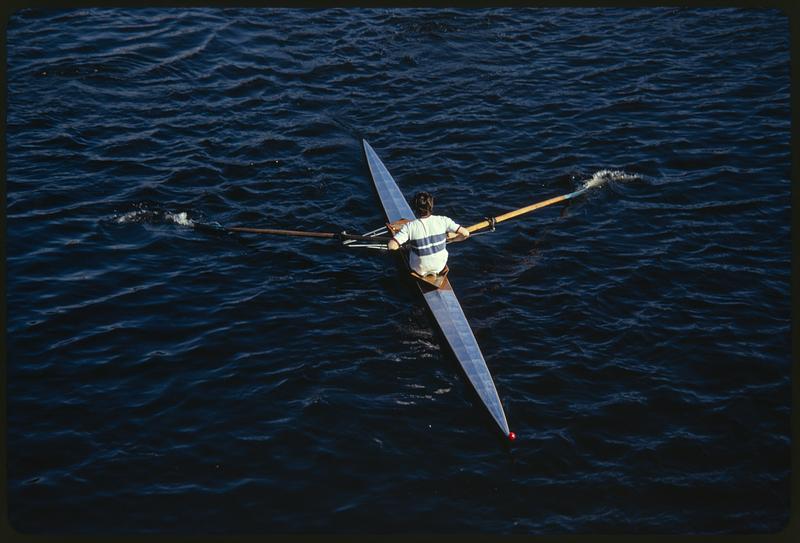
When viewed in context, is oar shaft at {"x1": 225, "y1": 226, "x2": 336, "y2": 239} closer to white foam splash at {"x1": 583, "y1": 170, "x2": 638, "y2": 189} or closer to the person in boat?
the person in boat

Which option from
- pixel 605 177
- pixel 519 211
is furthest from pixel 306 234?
pixel 605 177

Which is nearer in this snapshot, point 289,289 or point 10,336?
point 10,336

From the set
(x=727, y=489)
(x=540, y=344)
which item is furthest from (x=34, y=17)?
(x=727, y=489)

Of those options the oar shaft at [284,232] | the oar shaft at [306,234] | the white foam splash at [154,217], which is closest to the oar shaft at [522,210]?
the oar shaft at [306,234]

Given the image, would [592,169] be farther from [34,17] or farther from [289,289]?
[34,17]

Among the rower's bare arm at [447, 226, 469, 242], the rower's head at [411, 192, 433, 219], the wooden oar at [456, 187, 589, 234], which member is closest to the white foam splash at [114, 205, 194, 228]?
the rower's head at [411, 192, 433, 219]

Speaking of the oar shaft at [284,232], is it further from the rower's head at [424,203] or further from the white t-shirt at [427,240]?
the rower's head at [424,203]
